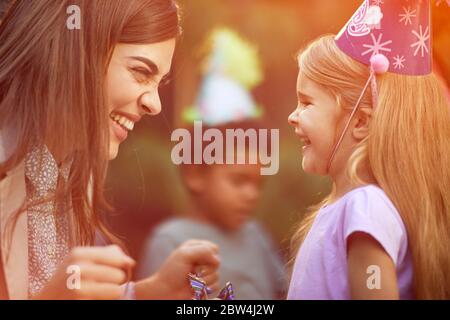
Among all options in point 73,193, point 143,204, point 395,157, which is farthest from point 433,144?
point 73,193

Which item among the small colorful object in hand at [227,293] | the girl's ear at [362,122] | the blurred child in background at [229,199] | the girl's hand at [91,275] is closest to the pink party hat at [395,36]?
the girl's ear at [362,122]

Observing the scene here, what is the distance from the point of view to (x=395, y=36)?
2395 mm

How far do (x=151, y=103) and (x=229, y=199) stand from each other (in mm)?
352

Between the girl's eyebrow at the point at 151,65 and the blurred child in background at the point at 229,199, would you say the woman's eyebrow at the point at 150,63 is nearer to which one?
the girl's eyebrow at the point at 151,65

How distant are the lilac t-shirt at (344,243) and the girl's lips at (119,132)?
61 cm

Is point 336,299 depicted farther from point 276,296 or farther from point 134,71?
point 134,71

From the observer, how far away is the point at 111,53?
2488 mm

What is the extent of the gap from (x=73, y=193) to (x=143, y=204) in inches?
7.9

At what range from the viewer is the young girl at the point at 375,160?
Result: 229 centimetres

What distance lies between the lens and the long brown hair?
248cm

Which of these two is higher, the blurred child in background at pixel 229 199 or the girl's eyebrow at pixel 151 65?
the girl's eyebrow at pixel 151 65

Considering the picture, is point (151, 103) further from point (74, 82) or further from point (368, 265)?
point (368, 265)

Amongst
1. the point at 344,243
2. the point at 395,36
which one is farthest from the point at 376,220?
the point at 395,36

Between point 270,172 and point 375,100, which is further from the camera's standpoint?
point 270,172
